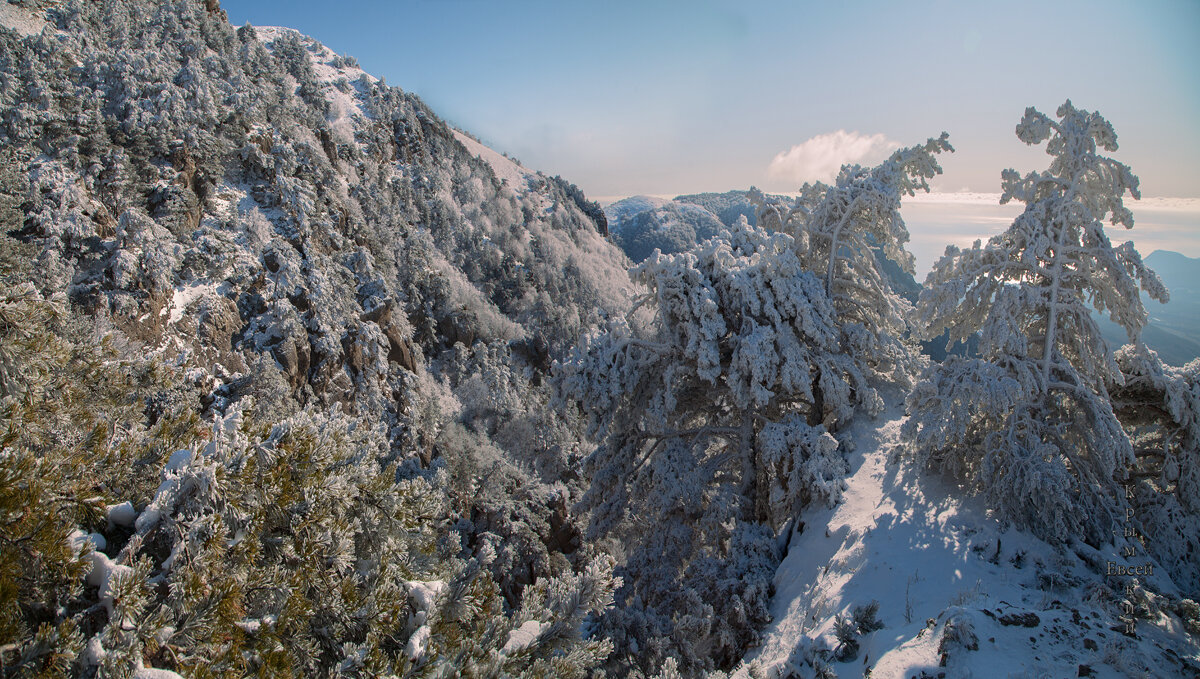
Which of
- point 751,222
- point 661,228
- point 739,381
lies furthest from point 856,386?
point 661,228

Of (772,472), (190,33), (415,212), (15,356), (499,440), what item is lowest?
(499,440)

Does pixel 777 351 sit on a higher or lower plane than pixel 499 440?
higher

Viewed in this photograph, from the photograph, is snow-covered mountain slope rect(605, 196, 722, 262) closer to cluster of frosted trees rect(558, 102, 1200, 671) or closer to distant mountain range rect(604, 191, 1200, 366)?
distant mountain range rect(604, 191, 1200, 366)

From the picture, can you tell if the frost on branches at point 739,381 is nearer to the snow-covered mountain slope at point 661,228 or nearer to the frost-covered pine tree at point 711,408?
the frost-covered pine tree at point 711,408

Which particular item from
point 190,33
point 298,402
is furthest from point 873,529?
point 190,33

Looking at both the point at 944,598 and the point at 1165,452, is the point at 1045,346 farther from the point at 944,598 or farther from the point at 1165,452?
the point at 944,598

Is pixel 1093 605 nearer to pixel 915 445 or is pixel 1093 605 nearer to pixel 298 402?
pixel 915 445

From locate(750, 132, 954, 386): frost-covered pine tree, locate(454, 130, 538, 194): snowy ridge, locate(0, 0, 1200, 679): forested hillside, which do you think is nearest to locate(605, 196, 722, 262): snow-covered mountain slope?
locate(454, 130, 538, 194): snowy ridge
